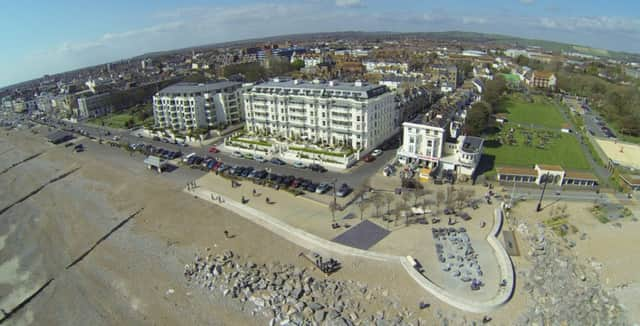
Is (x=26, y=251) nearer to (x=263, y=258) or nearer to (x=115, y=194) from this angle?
(x=115, y=194)

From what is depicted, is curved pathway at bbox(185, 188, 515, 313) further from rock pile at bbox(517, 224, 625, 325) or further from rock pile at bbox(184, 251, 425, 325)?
rock pile at bbox(184, 251, 425, 325)

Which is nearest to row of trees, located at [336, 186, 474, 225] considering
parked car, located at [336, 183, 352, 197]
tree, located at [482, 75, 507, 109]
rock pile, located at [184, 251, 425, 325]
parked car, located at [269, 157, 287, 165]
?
parked car, located at [336, 183, 352, 197]

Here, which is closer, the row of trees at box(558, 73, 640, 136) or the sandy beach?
the sandy beach

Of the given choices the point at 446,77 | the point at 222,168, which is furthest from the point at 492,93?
the point at 222,168

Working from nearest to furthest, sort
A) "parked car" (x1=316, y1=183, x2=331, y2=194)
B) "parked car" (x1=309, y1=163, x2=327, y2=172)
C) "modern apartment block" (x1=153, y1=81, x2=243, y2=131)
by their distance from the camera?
"parked car" (x1=316, y1=183, x2=331, y2=194), "parked car" (x1=309, y1=163, x2=327, y2=172), "modern apartment block" (x1=153, y1=81, x2=243, y2=131)

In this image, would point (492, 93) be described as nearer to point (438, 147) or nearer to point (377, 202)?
point (438, 147)

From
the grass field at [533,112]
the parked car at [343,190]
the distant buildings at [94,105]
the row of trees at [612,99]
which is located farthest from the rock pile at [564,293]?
the distant buildings at [94,105]

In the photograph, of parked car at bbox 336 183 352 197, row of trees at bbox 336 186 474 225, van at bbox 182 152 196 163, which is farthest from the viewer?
van at bbox 182 152 196 163
